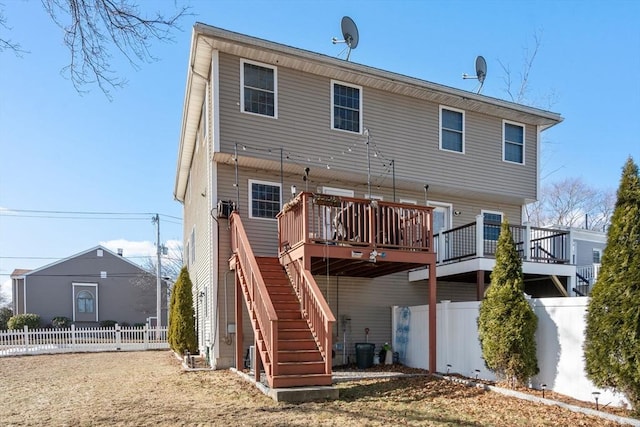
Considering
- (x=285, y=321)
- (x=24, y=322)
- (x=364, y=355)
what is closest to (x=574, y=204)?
(x=364, y=355)

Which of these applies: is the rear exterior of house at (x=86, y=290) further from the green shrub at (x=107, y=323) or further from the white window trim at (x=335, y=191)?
the white window trim at (x=335, y=191)

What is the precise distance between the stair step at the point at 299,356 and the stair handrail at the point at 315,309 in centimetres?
10

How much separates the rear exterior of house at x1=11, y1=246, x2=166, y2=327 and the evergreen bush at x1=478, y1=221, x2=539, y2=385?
2719 centimetres

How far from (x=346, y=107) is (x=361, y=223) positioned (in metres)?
3.71

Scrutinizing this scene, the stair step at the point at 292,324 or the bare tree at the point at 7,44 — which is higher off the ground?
the bare tree at the point at 7,44

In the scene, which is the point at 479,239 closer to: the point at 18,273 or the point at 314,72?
the point at 314,72

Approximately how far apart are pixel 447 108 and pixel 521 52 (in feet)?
39.0

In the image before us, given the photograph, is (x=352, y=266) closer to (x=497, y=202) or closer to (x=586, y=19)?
(x=497, y=202)

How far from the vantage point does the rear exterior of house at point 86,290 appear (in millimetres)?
27781

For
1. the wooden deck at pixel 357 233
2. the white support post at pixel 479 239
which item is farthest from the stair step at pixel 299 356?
the white support post at pixel 479 239

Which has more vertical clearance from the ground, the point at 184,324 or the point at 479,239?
the point at 479,239

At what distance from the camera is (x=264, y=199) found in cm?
1092

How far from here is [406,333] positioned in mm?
10914

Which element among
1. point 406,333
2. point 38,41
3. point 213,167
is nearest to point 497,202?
point 406,333
